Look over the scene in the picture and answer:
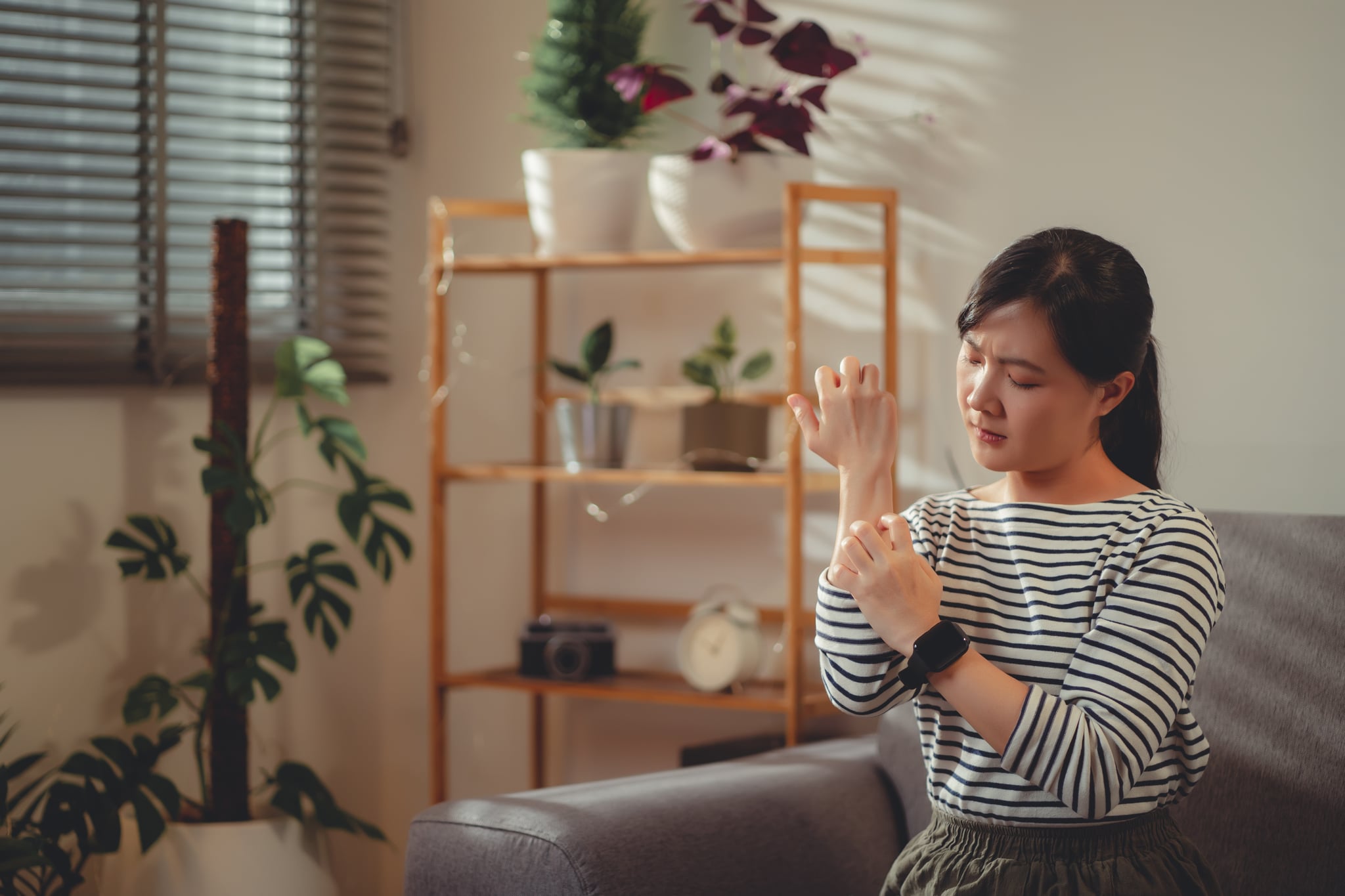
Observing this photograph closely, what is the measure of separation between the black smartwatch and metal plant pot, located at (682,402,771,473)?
1209 millimetres

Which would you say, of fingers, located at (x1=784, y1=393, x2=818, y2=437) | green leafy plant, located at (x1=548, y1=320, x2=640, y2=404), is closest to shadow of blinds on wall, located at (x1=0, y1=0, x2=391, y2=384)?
green leafy plant, located at (x1=548, y1=320, x2=640, y2=404)

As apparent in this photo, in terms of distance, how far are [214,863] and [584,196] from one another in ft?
3.93

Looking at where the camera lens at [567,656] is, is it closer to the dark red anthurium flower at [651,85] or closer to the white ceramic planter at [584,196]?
the white ceramic planter at [584,196]

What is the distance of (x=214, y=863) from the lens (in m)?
2.01

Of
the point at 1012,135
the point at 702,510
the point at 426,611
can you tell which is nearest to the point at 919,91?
the point at 1012,135

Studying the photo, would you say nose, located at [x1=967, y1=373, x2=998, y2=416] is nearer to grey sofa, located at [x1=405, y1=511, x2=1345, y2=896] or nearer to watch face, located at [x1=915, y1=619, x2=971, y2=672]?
watch face, located at [x1=915, y1=619, x2=971, y2=672]

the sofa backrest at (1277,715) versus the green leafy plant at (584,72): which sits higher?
the green leafy plant at (584,72)

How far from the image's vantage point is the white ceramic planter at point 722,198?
2.10 metres

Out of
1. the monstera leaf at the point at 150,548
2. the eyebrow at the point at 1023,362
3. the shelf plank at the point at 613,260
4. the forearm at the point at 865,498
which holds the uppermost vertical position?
the shelf plank at the point at 613,260

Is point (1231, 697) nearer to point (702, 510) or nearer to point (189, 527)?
point (702, 510)

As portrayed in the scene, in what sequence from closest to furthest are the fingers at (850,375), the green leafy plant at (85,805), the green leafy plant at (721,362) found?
the fingers at (850,375) < the green leafy plant at (85,805) < the green leafy plant at (721,362)

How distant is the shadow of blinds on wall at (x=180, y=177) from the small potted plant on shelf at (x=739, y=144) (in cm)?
66

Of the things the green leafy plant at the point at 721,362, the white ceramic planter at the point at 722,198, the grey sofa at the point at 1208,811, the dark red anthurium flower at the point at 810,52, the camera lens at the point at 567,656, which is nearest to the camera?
the grey sofa at the point at 1208,811

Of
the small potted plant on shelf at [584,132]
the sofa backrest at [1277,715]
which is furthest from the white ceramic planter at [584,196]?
the sofa backrest at [1277,715]
